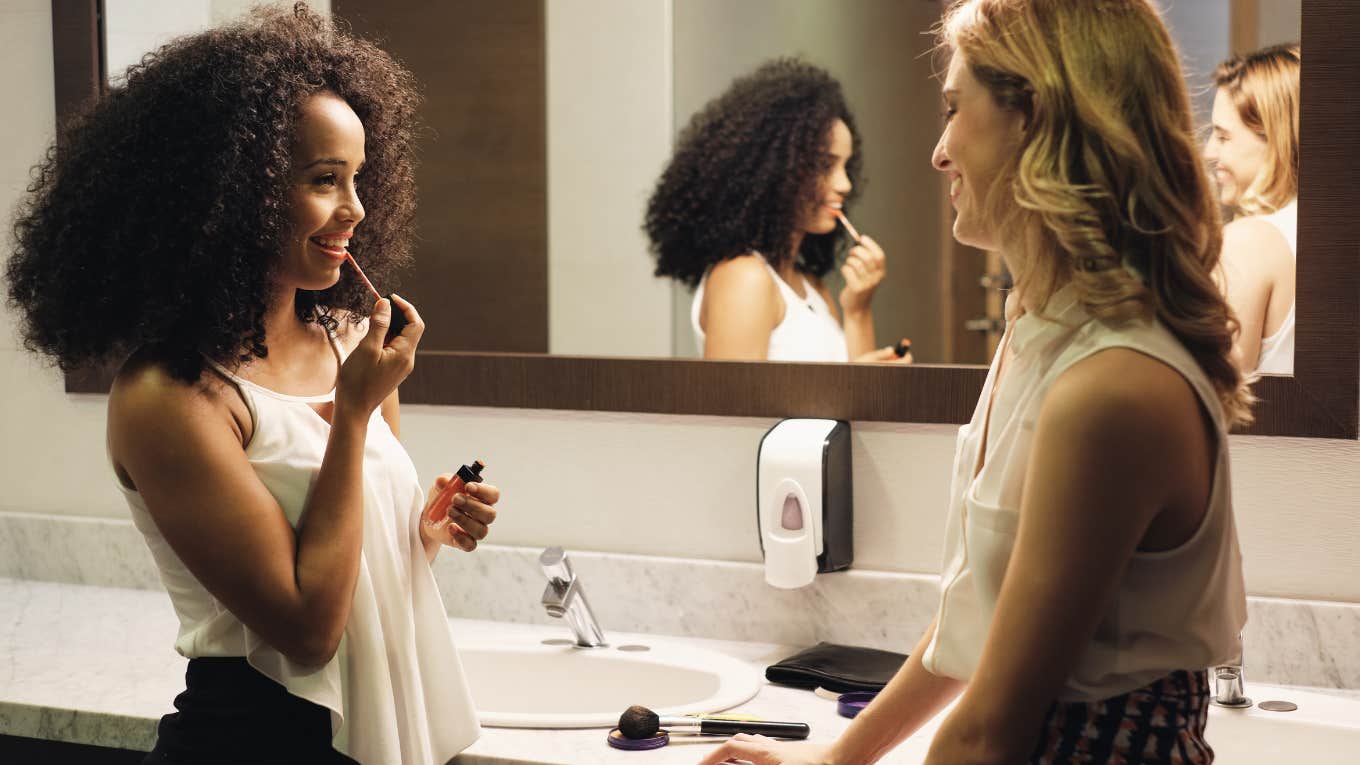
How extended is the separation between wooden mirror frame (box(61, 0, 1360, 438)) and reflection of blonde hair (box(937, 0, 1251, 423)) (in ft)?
2.40

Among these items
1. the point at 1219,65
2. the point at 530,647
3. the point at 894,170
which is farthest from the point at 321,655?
the point at 1219,65

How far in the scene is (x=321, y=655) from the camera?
1.14 m

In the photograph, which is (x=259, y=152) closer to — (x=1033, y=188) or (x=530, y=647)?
(x=1033, y=188)

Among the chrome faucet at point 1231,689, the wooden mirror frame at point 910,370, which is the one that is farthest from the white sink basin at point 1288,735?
the wooden mirror frame at point 910,370

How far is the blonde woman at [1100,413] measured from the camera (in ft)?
2.53

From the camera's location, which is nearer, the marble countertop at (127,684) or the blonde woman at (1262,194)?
the marble countertop at (127,684)

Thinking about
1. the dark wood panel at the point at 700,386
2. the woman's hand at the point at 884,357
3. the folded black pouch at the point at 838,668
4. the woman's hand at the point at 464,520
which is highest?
the woman's hand at the point at 884,357

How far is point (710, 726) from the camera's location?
133cm

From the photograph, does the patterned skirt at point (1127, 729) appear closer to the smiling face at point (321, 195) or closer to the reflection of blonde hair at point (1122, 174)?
the reflection of blonde hair at point (1122, 174)

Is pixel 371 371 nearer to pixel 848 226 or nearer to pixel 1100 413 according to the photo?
pixel 1100 413

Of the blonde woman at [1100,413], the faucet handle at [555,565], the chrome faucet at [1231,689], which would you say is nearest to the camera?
the blonde woman at [1100,413]

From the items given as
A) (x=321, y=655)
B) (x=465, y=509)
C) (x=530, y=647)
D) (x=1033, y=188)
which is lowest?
(x=530, y=647)

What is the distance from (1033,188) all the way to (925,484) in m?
0.90

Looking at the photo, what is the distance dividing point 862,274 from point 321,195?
79 cm
